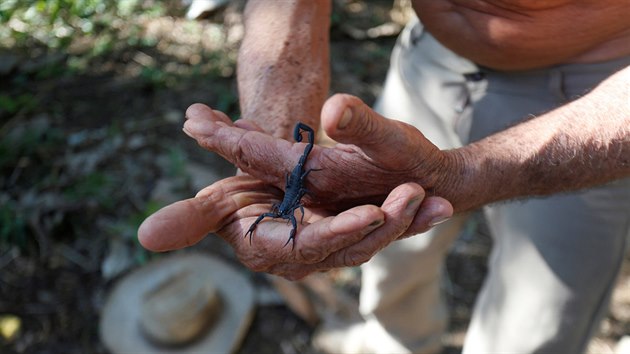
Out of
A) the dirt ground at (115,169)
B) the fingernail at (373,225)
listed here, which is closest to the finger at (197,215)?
the fingernail at (373,225)

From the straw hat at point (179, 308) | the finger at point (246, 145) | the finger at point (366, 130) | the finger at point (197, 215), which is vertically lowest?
the straw hat at point (179, 308)

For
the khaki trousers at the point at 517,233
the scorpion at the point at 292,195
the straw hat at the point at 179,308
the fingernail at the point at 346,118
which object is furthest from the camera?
the straw hat at the point at 179,308

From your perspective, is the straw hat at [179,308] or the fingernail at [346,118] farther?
the straw hat at [179,308]

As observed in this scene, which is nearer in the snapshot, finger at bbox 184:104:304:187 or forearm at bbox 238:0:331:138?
finger at bbox 184:104:304:187

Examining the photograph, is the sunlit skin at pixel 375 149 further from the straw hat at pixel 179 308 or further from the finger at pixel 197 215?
the straw hat at pixel 179 308

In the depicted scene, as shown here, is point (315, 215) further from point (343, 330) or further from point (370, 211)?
point (343, 330)

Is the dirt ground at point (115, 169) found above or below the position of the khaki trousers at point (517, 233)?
below

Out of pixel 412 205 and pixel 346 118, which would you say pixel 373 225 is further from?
pixel 346 118

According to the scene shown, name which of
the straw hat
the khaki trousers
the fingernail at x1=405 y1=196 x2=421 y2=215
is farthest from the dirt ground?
the fingernail at x1=405 y1=196 x2=421 y2=215

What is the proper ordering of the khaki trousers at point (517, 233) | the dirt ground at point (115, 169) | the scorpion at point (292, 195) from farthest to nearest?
the dirt ground at point (115, 169), the khaki trousers at point (517, 233), the scorpion at point (292, 195)

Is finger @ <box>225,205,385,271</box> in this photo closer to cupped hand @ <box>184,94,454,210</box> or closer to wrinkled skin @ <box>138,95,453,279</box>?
wrinkled skin @ <box>138,95,453,279</box>
